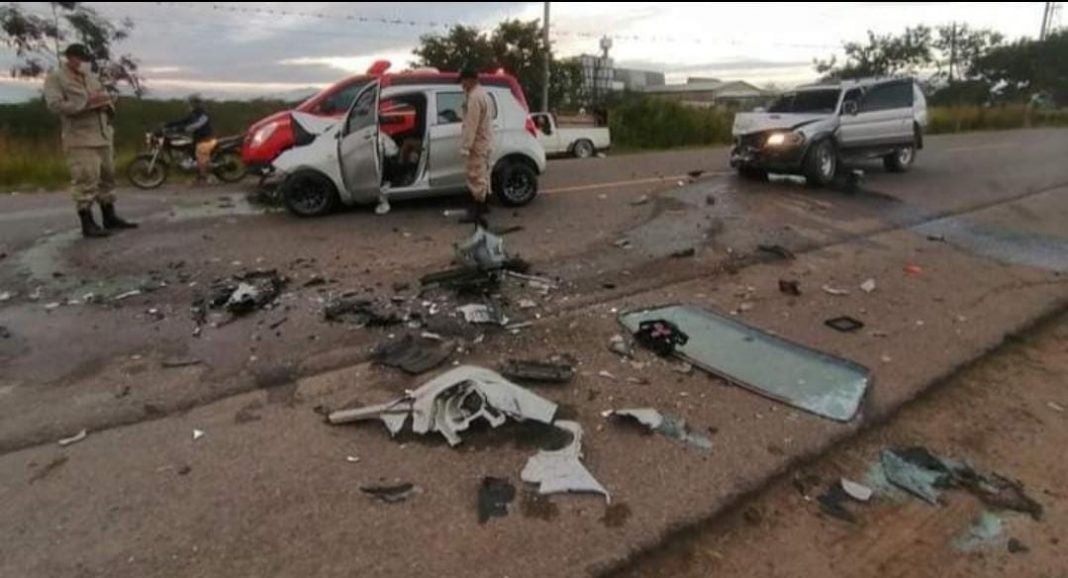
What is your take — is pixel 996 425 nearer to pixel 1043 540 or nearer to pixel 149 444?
pixel 1043 540

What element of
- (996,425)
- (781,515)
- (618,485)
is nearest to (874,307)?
(996,425)

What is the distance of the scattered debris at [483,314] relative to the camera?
16.5 ft

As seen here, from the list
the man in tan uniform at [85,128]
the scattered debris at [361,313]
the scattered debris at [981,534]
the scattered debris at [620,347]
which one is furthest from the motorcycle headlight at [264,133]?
the scattered debris at [981,534]

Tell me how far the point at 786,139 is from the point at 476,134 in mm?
5971

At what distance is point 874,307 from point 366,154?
19.3ft

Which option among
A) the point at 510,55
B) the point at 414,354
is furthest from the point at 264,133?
the point at 510,55

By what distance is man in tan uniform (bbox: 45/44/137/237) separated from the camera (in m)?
6.71

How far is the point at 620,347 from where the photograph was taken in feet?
15.4

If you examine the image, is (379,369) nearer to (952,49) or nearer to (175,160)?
(175,160)

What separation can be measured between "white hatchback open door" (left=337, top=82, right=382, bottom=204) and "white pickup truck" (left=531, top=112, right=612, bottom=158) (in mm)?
11984

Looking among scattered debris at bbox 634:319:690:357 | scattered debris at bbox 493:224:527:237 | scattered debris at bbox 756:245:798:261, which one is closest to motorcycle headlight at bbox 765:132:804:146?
scattered debris at bbox 756:245:798:261

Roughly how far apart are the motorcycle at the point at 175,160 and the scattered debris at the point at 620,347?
927 cm

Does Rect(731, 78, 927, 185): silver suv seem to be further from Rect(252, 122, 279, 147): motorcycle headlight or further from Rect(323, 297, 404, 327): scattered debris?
Rect(323, 297, 404, 327): scattered debris

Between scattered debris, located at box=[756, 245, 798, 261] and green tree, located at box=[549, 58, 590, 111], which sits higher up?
green tree, located at box=[549, 58, 590, 111]
